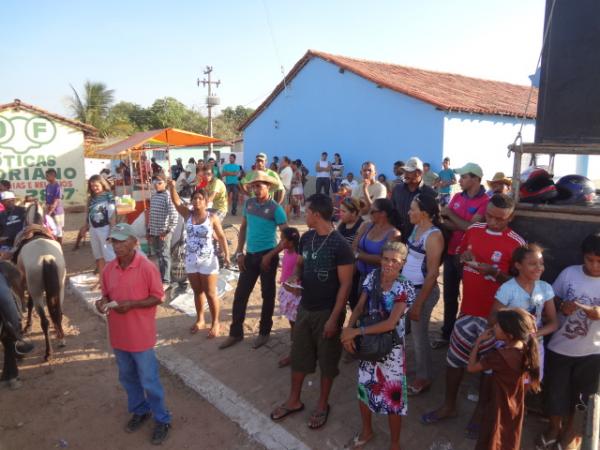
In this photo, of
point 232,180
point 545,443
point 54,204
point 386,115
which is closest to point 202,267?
point 545,443

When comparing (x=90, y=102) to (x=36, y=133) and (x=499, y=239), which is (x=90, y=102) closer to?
(x=36, y=133)

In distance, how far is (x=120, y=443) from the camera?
333 cm

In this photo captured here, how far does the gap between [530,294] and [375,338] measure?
1.02 metres

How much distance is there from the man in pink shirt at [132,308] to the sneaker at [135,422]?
0.70 feet

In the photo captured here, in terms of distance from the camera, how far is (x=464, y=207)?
4152mm

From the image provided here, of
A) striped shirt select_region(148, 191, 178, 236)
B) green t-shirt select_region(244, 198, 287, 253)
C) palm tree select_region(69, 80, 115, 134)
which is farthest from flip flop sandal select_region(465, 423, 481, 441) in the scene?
palm tree select_region(69, 80, 115, 134)

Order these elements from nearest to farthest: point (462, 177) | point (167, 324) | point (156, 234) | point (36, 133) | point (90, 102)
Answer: point (462, 177), point (167, 324), point (156, 234), point (36, 133), point (90, 102)

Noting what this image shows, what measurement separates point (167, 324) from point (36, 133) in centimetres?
1211

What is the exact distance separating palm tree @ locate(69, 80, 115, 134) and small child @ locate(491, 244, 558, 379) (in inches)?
1342

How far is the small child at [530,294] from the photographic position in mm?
2771

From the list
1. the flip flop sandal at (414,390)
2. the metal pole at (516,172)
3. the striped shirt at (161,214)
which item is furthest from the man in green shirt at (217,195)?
the metal pole at (516,172)

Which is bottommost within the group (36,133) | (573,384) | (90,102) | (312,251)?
(573,384)

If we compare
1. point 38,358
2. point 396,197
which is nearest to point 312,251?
point 396,197

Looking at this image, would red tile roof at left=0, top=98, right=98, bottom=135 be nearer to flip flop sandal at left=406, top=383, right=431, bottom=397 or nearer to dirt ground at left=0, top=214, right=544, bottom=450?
dirt ground at left=0, top=214, right=544, bottom=450
